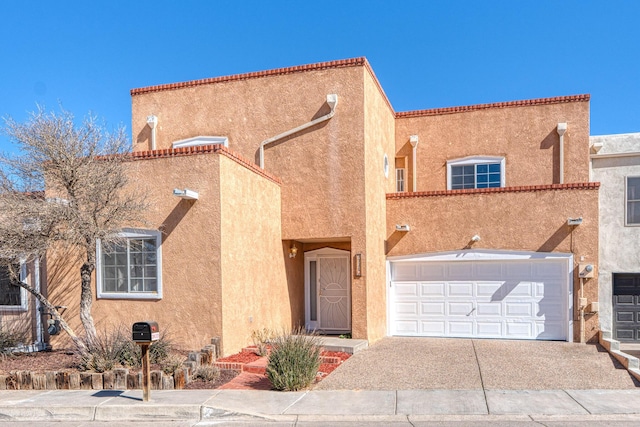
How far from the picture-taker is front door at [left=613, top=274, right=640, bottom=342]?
47.0ft

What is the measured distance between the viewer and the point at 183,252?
10711mm

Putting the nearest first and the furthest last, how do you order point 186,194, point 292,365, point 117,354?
point 292,365 < point 117,354 < point 186,194

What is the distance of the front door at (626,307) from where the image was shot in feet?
47.0

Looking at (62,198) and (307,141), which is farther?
(307,141)

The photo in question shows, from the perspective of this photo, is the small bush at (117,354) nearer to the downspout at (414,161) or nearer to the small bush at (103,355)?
the small bush at (103,355)

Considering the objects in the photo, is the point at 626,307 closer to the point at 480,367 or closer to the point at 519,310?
the point at 519,310

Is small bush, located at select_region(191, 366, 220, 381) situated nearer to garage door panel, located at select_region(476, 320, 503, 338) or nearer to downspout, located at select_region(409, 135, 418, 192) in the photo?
garage door panel, located at select_region(476, 320, 503, 338)

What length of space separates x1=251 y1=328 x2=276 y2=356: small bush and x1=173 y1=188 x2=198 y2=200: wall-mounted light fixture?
3.45 m

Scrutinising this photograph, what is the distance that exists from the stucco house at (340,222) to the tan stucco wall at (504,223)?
0.04 metres

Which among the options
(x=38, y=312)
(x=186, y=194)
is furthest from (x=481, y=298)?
(x=38, y=312)

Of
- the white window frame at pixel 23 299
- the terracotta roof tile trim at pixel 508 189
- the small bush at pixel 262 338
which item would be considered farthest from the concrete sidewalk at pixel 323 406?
the terracotta roof tile trim at pixel 508 189

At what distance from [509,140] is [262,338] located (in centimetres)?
955

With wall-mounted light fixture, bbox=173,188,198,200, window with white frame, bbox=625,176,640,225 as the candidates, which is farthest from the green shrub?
window with white frame, bbox=625,176,640,225

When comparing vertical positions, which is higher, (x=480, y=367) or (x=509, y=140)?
(x=509, y=140)
